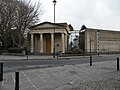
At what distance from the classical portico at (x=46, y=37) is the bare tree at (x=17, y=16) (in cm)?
229

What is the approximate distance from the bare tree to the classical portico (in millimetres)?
2288

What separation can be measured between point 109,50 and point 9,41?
23392 millimetres

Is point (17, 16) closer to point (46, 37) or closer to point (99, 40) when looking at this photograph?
point (46, 37)

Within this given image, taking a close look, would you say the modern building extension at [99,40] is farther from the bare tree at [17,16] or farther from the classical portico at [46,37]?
the bare tree at [17,16]

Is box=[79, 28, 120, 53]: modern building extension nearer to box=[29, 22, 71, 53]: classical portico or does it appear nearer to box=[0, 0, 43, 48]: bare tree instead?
box=[29, 22, 71, 53]: classical portico

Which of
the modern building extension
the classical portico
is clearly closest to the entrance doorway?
the classical portico

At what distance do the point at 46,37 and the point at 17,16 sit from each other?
283 inches

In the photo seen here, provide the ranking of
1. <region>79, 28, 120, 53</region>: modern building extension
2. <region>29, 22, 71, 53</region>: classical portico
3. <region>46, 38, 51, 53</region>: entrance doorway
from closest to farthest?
<region>29, 22, 71, 53</region>: classical portico < <region>46, 38, 51, 53</region>: entrance doorway < <region>79, 28, 120, 53</region>: modern building extension

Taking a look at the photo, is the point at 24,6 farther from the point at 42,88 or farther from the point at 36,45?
the point at 42,88

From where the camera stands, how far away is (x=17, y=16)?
48438 millimetres

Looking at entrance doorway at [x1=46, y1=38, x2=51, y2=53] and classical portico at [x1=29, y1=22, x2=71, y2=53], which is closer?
classical portico at [x1=29, y1=22, x2=71, y2=53]

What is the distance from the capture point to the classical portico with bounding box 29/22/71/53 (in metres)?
45.7

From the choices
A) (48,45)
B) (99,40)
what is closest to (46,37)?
(48,45)

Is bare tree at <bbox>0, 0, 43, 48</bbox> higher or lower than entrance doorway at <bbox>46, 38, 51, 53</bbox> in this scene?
higher
